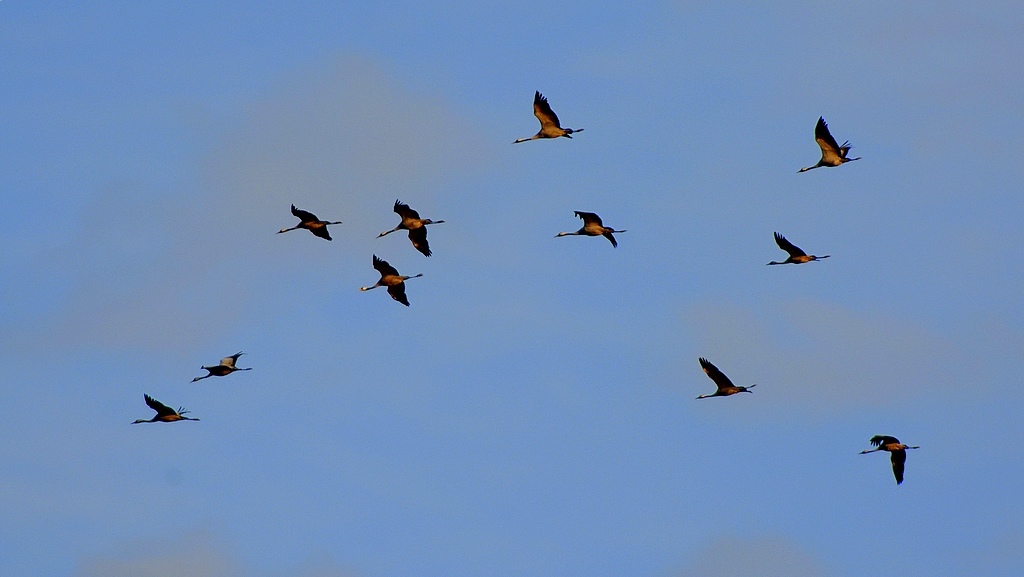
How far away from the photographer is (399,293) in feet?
151

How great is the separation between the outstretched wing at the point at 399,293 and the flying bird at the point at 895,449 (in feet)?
40.2

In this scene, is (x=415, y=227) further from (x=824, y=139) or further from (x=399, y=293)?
(x=824, y=139)

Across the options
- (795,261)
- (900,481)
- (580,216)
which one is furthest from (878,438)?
(580,216)

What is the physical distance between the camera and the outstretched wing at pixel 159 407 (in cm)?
4422

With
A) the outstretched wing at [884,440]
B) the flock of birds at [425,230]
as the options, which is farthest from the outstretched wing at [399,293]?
the outstretched wing at [884,440]

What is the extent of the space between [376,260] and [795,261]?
10801 millimetres

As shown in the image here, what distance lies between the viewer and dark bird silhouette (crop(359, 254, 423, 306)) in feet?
150

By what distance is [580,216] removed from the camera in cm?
4569

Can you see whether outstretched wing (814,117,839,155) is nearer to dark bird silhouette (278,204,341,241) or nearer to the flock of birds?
the flock of birds

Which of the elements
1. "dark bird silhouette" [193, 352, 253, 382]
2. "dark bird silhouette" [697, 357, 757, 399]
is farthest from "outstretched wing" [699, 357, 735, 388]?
"dark bird silhouette" [193, 352, 253, 382]

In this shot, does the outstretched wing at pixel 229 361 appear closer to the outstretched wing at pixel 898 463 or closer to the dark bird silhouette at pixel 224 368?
the dark bird silhouette at pixel 224 368

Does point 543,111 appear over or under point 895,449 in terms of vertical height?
over

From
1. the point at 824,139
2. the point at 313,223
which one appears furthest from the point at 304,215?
the point at 824,139

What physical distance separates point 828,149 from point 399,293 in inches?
455
